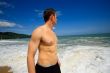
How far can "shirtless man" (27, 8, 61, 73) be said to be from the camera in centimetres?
251

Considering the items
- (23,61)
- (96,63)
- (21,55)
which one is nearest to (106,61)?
(96,63)

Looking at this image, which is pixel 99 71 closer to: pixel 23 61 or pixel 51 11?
pixel 23 61

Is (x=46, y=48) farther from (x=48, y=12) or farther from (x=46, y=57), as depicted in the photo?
(x=48, y=12)

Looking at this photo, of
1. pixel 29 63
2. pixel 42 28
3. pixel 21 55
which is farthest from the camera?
pixel 21 55

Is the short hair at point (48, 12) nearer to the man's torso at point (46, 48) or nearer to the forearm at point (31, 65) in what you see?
the man's torso at point (46, 48)

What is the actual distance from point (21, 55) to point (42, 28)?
31.9ft

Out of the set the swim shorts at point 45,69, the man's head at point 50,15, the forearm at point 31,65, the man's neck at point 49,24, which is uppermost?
the man's head at point 50,15

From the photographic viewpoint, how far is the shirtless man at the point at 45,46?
8.25ft

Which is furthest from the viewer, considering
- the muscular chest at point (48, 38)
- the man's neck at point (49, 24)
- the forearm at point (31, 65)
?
the man's neck at point (49, 24)

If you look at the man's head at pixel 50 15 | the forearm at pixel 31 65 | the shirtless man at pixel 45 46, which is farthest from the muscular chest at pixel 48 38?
the forearm at pixel 31 65

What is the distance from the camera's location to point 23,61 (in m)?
10.6

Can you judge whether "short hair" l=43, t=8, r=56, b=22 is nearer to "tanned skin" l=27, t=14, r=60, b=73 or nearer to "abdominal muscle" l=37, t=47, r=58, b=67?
"tanned skin" l=27, t=14, r=60, b=73

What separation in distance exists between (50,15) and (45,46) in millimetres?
399

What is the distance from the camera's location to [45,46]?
2.66 meters
